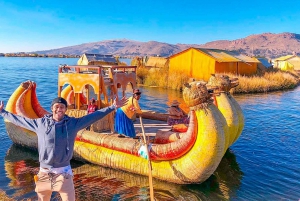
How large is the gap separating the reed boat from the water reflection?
0.23m

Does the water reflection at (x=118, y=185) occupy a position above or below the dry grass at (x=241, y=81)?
below

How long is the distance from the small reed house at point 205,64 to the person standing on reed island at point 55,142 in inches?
864

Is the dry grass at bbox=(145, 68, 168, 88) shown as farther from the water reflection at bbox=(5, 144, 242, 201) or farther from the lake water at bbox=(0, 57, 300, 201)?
the water reflection at bbox=(5, 144, 242, 201)

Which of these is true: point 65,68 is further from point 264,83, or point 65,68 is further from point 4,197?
point 264,83

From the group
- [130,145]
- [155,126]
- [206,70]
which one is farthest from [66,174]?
[206,70]

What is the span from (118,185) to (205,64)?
19.8 m

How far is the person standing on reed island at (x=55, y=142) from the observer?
3.46 meters

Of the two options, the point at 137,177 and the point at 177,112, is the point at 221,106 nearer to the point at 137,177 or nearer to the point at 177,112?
the point at 177,112

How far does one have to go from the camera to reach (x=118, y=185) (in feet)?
22.9

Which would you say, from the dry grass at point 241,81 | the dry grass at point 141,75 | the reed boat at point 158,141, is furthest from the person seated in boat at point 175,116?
the dry grass at point 141,75

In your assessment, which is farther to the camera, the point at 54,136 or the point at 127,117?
the point at 127,117

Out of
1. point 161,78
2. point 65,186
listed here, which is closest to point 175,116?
point 65,186

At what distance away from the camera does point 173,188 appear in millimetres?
6773

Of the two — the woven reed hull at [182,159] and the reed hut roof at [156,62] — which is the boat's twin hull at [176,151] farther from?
the reed hut roof at [156,62]
